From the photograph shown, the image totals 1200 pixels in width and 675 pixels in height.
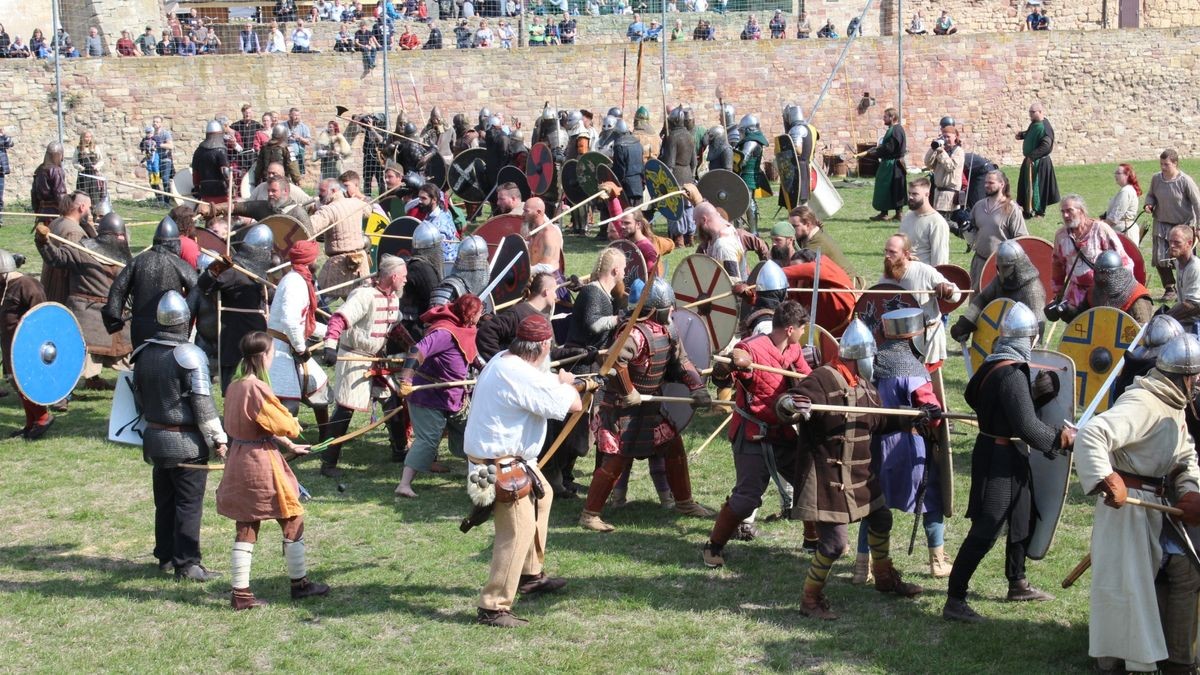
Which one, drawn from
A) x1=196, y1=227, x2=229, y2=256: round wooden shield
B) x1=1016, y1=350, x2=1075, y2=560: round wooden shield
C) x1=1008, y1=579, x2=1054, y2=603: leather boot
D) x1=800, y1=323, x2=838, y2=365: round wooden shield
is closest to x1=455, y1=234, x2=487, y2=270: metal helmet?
x1=800, y1=323, x2=838, y2=365: round wooden shield

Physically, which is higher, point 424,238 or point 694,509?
point 424,238

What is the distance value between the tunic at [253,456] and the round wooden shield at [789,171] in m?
8.17

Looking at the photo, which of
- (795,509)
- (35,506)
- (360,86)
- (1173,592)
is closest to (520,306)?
(795,509)

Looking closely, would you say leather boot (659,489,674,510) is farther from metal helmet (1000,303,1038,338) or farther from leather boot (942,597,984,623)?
metal helmet (1000,303,1038,338)

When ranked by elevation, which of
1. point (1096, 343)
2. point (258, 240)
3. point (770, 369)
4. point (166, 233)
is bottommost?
point (1096, 343)

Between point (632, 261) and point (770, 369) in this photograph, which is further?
point (632, 261)

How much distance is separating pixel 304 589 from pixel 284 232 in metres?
5.77

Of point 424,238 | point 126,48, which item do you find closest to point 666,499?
point 424,238

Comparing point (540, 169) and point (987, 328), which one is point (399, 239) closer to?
point (540, 169)

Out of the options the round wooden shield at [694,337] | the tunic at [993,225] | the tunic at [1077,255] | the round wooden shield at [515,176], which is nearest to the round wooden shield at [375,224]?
the round wooden shield at [515,176]

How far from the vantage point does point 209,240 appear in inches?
470

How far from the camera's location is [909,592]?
7.01m

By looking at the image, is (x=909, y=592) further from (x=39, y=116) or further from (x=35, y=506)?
(x=39, y=116)

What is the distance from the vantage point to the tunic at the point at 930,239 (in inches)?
433
